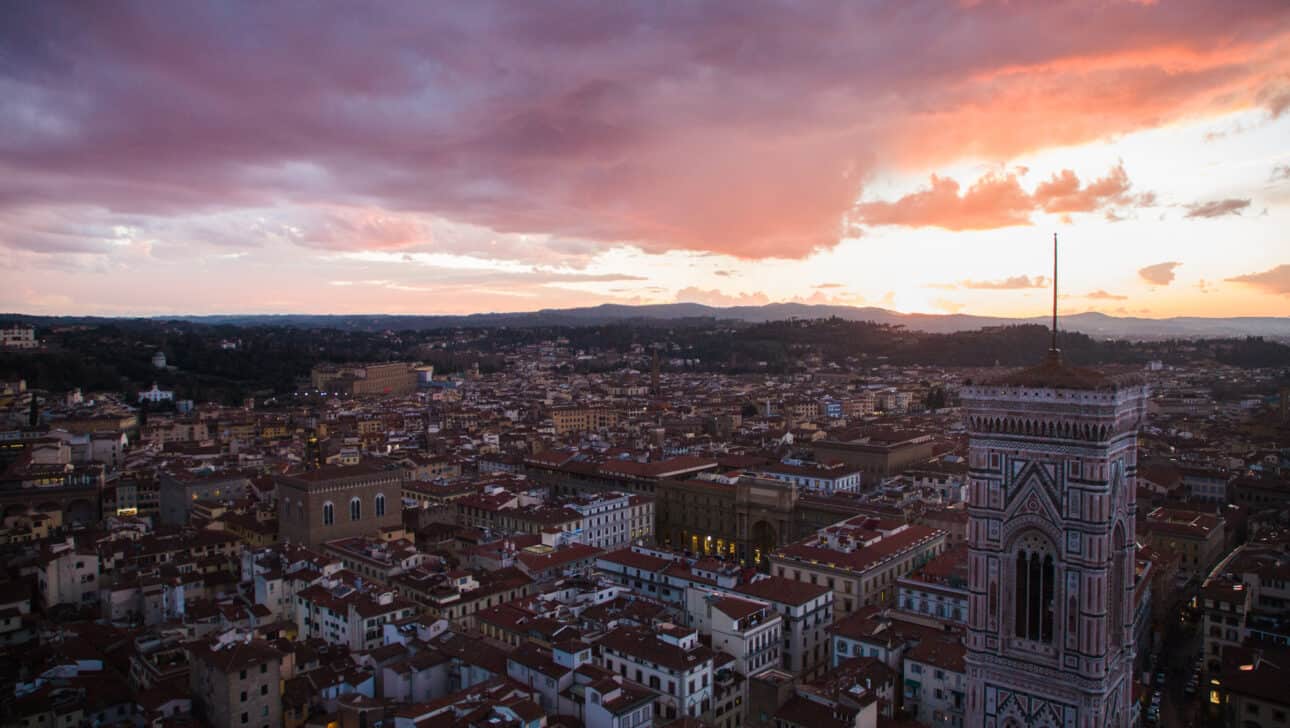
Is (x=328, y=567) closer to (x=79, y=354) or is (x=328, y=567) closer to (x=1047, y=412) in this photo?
(x=1047, y=412)

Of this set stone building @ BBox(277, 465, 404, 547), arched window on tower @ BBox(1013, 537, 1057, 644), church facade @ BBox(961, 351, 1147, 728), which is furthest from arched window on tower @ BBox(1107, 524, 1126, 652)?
stone building @ BBox(277, 465, 404, 547)

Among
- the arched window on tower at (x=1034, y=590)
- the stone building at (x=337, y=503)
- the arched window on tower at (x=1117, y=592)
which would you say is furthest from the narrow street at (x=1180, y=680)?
the stone building at (x=337, y=503)

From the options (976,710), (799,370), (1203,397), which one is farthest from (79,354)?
(1203,397)

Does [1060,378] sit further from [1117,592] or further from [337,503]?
[337,503]

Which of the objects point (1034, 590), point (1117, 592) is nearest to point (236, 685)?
point (1034, 590)

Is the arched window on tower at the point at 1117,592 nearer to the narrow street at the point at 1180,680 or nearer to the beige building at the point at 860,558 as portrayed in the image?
the narrow street at the point at 1180,680
